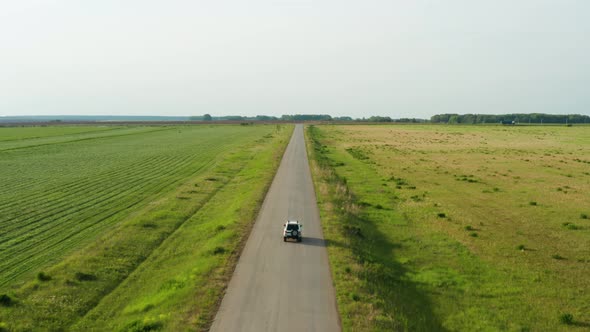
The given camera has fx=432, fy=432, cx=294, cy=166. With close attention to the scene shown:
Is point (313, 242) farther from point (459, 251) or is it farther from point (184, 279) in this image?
point (459, 251)

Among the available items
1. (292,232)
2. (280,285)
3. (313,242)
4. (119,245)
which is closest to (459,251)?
(313,242)

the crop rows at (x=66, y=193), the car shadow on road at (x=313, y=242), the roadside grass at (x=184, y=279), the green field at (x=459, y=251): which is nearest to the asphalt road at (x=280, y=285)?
the car shadow on road at (x=313, y=242)

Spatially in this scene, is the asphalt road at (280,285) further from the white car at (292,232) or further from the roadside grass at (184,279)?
the roadside grass at (184,279)

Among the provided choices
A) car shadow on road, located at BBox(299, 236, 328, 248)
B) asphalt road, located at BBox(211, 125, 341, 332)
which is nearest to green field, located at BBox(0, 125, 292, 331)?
asphalt road, located at BBox(211, 125, 341, 332)

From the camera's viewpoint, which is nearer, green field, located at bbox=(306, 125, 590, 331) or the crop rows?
green field, located at bbox=(306, 125, 590, 331)

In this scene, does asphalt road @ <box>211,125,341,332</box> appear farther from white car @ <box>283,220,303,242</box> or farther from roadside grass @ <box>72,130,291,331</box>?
roadside grass @ <box>72,130,291,331</box>

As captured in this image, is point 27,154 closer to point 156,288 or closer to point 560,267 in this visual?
point 156,288
